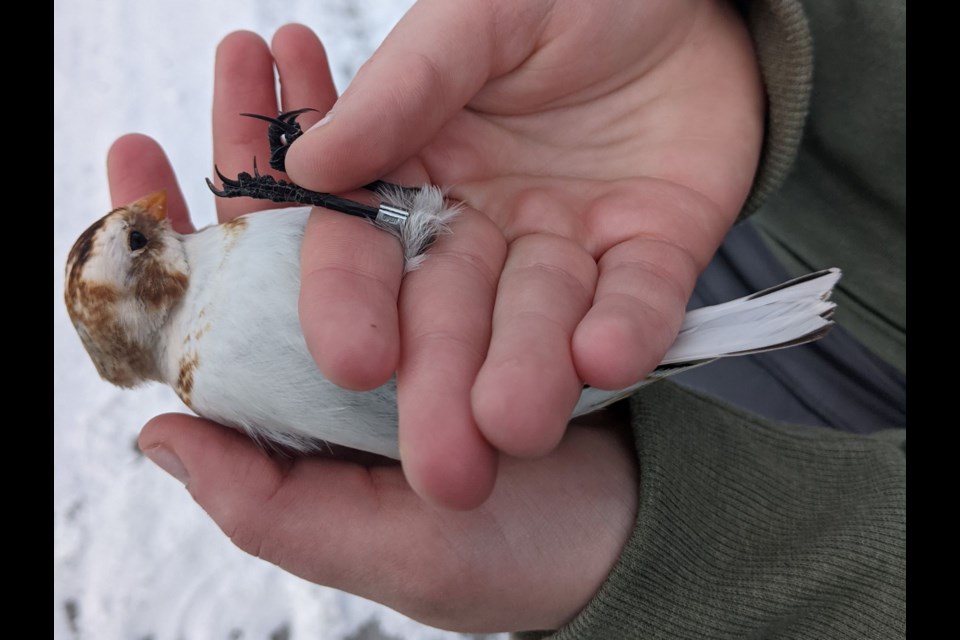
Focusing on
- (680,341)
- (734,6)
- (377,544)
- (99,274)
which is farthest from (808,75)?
(99,274)

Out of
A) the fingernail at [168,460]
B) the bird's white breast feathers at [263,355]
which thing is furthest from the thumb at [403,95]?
the fingernail at [168,460]

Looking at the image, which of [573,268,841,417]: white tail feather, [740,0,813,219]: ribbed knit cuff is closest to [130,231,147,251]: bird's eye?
[573,268,841,417]: white tail feather

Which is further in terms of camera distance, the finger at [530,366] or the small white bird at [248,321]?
the small white bird at [248,321]

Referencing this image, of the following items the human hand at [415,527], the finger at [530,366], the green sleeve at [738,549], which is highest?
the finger at [530,366]

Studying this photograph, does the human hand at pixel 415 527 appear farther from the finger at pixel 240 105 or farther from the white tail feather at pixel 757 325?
the finger at pixel 240 105

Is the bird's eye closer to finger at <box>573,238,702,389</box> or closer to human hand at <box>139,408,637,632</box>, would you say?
human hand at <box>139,408,637,632</box>

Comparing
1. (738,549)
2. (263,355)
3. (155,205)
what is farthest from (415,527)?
(155,205)

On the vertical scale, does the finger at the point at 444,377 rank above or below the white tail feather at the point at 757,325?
above

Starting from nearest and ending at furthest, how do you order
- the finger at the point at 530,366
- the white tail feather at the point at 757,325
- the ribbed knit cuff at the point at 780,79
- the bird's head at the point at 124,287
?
1. the finger at the point at 530,366
2. the white tail feather at the point at 757,325
3. the bird's head at the point at 124,287
4. the ribbed knit cuff at the point at 780,79
